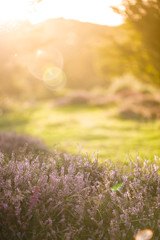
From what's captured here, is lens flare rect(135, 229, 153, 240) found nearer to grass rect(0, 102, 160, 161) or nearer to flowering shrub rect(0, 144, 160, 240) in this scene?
flowering shrub rect(0, 144, 160, 240)

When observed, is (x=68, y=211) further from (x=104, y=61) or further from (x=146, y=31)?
(x=104, y=61)

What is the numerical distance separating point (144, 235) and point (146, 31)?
3495 mm

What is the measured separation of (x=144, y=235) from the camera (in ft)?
6.56

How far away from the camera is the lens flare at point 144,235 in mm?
1961

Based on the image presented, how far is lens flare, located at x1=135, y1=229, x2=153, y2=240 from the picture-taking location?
6.43ft

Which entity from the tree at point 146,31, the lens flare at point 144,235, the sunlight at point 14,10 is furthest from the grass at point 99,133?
the lens flare at point 144,235

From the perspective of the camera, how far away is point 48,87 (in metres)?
22.2

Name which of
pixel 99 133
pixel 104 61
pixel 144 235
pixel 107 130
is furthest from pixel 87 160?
pixel 104 61

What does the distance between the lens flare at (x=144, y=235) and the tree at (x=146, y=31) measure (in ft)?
10.2

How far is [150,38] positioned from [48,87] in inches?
716

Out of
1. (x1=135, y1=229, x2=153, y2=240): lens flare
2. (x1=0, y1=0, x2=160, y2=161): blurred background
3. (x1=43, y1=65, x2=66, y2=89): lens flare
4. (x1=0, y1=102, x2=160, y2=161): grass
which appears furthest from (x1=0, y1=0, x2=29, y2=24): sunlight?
(x1=43, y1=65, x2=66, y2=89): lens flare

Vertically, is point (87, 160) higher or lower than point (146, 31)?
lower

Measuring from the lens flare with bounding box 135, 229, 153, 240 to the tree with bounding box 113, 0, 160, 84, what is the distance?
312 cm

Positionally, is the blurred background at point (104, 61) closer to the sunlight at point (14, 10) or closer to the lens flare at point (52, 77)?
the sunlight at point (14, 10)
